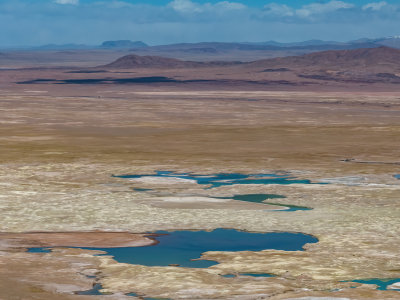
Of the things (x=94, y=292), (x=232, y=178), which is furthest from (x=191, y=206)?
(x=94, y=292)

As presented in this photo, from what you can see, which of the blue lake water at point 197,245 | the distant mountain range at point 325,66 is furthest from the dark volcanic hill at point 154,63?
the blue lake water at point 197,245

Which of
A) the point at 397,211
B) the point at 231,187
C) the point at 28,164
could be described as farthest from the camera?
the point at 28,164

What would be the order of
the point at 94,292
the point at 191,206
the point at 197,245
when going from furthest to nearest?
the point at 191,206 < the point at 197,245 < the point at 94,292

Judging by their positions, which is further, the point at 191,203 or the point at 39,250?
the point at 191,203

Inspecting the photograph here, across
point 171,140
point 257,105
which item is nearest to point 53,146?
point 171,140

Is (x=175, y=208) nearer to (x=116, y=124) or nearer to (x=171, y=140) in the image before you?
(x=171, y=140)

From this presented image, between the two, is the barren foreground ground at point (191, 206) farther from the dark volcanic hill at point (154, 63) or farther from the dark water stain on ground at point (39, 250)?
the dark volcanic hill at point (154, 63)

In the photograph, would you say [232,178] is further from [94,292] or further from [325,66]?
[325,66]
